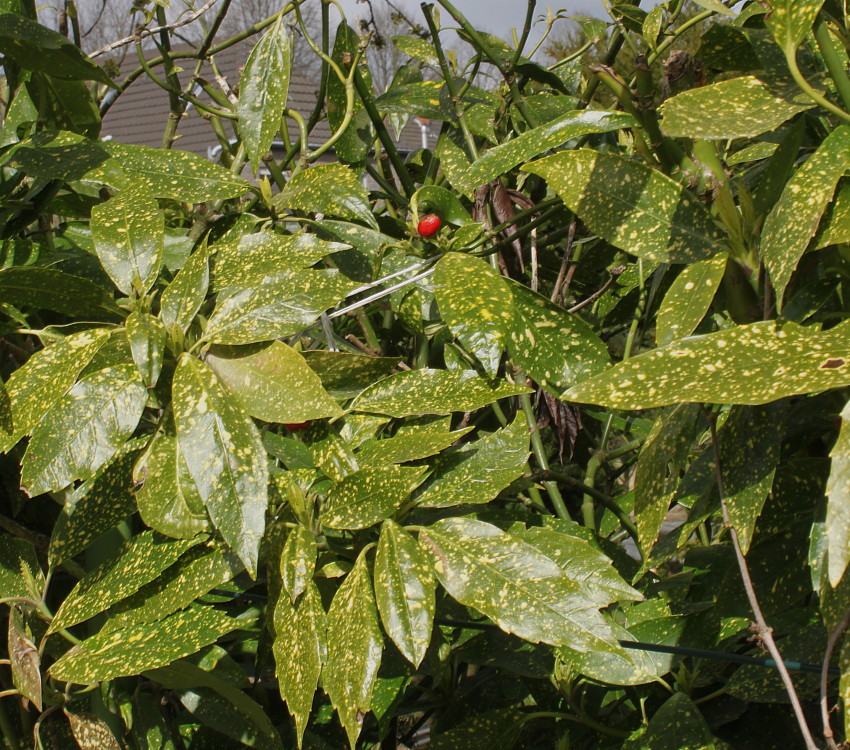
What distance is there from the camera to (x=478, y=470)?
29.1 inches

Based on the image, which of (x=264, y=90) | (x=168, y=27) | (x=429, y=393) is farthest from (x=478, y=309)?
(x=168, y=27)

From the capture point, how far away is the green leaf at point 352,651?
0.63 meters

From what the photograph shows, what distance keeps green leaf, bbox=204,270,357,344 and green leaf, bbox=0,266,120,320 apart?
0.44 ft

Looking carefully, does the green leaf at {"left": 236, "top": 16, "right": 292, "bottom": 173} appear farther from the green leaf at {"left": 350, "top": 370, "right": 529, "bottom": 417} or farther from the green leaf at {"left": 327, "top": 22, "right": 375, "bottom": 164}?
the green leaf at {"left": 350, "top": 370, "right": 529, "bottom": 417}

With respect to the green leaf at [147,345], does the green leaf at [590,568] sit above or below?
below

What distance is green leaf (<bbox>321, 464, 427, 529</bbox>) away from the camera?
2.15 ft

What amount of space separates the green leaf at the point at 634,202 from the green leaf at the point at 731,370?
152 millimetres

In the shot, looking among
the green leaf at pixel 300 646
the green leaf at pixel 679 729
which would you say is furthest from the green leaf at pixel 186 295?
the green leaf at pixel 679 729

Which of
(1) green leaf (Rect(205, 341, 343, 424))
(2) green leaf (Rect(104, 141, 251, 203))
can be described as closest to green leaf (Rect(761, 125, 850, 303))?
(1) green leaf (Rect(205, 341, 343, 424))

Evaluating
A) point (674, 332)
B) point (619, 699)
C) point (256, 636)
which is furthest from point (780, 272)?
point (256, 636)

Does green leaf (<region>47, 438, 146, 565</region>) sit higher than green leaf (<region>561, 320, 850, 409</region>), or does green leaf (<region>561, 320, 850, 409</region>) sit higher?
green leaf (<region>561, 320, 850, 409</region>)

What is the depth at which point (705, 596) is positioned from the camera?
39.5 inches

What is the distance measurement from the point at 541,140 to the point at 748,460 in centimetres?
36

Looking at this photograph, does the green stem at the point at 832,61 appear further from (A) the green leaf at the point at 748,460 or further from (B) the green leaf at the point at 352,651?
(B) the green leaf at the point at 352,651
